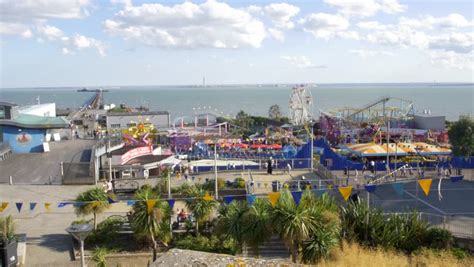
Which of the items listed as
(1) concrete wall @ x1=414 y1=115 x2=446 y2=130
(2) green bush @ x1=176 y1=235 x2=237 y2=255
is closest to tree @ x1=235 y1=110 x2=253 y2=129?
(1) concrete wall @ x1=414 y1=115 x2=446 y2=130

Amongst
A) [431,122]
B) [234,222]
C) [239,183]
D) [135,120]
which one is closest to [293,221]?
[234,222]

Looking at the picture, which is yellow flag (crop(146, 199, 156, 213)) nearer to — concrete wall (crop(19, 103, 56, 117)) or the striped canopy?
the striped canopy

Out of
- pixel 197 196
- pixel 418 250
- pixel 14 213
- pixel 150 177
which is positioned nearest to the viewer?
pixel 418 250

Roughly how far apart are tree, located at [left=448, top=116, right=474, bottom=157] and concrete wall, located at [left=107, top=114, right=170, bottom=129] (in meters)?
37.5

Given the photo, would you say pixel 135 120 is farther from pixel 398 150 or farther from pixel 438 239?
pixel 438 239

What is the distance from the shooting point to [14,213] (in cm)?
2252

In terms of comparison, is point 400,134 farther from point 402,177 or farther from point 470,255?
point 470,255

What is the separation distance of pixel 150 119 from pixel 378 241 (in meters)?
48.4

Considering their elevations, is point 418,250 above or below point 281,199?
below

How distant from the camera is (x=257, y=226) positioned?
1483cm

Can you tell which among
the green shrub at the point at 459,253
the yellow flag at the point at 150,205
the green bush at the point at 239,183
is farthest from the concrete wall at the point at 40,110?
the green shrub at the point at 459,253

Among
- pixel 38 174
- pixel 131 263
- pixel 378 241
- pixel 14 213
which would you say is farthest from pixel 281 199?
pixel 38 174

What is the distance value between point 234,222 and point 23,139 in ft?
74.5

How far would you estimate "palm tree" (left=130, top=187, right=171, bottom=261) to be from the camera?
1661 cm
